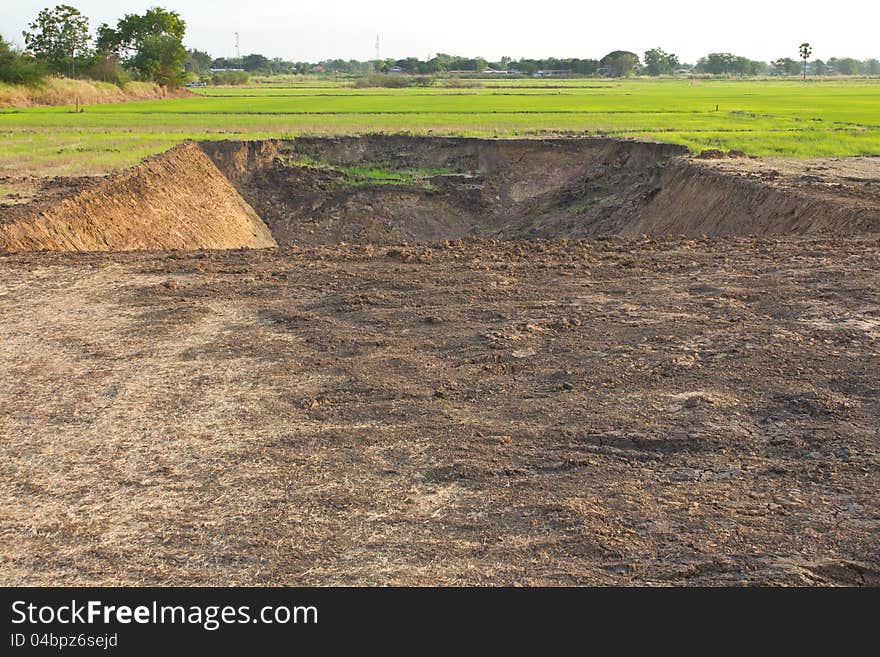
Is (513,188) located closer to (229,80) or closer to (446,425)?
(446,425)

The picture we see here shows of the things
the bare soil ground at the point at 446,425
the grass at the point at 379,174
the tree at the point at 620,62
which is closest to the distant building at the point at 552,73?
the tree at the point at 620,62

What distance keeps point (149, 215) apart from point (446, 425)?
48.8ft

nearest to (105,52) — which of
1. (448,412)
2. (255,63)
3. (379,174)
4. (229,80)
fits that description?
(229,80)

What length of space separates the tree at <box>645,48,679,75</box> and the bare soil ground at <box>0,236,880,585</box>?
177484mm

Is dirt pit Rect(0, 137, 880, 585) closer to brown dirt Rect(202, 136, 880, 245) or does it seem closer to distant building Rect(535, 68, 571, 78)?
brown dirt Rect(202, 136, 880, 245)

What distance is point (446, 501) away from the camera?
21.0 feet

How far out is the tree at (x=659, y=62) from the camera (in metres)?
180

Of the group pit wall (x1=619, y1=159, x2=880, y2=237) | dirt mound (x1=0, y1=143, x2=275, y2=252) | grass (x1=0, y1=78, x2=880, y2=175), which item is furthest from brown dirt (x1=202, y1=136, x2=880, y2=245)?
grass (x1=0, y1=78, x2=880, y2=175)

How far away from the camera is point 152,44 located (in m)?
77.0

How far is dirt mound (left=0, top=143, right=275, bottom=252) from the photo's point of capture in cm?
1666

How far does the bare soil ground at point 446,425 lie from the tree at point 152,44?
69216mm

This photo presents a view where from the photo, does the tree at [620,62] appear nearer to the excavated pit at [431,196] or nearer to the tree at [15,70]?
the tree at [15,70]

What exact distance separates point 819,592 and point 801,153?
23.4 meters

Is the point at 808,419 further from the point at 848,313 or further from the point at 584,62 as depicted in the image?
the point at 584,62
